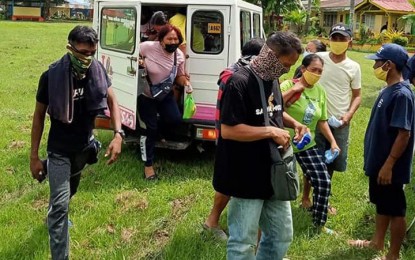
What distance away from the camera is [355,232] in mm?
4590

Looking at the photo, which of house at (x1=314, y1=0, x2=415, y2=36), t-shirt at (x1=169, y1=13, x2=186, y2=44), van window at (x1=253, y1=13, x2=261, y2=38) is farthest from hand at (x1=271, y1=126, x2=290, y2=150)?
house at (x1=314, y1=0, x2=415, y2=36)

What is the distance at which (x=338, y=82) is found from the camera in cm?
476

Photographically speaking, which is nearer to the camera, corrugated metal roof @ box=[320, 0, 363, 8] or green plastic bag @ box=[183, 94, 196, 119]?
green plastic bag @ box=[183, 94, 196, 119]

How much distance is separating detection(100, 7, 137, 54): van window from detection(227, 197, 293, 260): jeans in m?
3.23

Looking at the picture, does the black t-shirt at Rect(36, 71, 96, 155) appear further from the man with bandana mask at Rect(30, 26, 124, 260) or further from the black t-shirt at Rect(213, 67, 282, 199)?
the black t-shirt at Rect(213, 67, 282, 199)

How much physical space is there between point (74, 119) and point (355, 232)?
2.64 m

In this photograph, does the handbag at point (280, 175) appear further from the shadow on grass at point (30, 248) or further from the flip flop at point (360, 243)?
the shadow on grass at point (30, 248)

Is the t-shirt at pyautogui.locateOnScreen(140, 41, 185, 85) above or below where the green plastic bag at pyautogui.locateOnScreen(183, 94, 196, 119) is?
above

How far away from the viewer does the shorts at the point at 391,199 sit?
377 cm

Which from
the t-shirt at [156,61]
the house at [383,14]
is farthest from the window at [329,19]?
the t-shirt at [156,61]

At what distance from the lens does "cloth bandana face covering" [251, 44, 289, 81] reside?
9.37 feet

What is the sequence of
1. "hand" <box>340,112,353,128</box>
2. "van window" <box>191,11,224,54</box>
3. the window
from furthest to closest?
the window, "van window" <box>191,11,224,54</box>, "hand" <box>340,112,353,128</box>

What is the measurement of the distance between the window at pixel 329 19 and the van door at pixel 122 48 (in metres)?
39.8

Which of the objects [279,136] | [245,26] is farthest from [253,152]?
[245,26]
